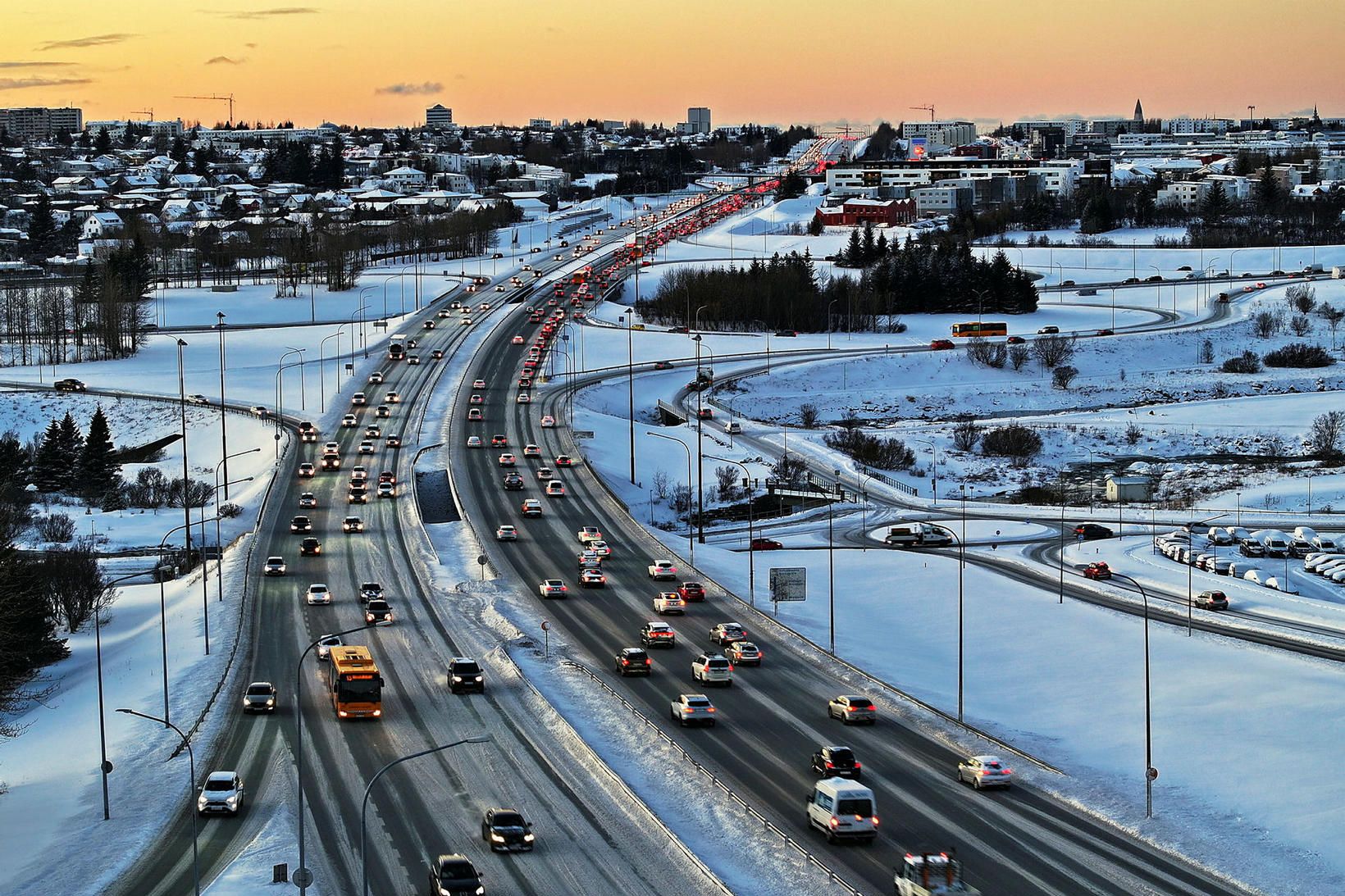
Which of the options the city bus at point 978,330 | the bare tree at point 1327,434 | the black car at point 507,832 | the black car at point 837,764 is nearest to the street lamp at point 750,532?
the black car at point 837,764

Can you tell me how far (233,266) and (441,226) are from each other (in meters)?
28.5

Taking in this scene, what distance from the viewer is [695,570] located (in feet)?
213

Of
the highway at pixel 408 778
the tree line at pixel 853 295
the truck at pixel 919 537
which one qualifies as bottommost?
the highway at pixel 408 778

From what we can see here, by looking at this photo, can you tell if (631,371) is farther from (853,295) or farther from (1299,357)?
(1299,357)

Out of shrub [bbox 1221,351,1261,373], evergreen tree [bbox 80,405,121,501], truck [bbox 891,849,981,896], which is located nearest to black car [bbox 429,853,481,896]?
truck [bbox 891,849,981,896]

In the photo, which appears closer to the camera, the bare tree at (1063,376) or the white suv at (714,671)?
the white suv at (714,671)

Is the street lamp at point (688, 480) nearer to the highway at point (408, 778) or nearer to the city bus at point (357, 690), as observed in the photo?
the highway at point (408, 778)

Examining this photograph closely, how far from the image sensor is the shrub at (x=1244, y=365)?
12662cm

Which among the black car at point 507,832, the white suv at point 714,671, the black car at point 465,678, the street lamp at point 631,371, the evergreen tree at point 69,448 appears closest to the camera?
the black car at point 507,832

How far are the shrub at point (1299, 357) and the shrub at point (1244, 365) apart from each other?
64.8 inches

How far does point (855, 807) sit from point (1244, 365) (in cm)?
10202

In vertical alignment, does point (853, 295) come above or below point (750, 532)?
above

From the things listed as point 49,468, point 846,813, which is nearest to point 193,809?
point 846,813

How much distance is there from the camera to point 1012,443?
9938 centimetres
